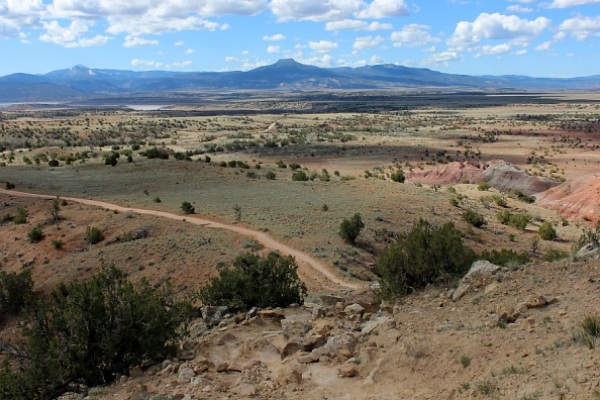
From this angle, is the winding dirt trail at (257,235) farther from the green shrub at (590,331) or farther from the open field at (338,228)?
the green shrub at (590,331)

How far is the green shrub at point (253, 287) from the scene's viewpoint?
566 inches

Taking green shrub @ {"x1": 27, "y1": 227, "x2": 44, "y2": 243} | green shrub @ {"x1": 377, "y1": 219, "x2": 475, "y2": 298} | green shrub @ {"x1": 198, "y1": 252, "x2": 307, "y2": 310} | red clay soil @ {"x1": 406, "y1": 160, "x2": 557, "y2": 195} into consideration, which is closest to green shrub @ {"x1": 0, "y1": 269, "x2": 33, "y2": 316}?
green shrub @ {"x1": 27, "y1": 227, "x2": 44, "y2": 243}

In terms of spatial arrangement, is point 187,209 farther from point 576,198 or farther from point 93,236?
point 576,198

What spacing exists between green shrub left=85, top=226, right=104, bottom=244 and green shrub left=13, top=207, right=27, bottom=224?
6.50 m

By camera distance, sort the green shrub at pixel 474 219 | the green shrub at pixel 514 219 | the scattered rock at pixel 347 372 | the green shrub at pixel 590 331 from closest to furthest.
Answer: the green shrub at pixel 590 331, the scattered rock at pixel 347 372, the green shrub at pixel 474 219, the green shrub at pixel 514 219

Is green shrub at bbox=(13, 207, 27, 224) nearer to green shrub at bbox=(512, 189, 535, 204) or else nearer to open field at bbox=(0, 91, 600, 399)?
open field at bbox=(0, 91, 600, 399)

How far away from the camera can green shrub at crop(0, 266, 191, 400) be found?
9.98 meters

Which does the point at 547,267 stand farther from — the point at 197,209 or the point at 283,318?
the point at 197,209

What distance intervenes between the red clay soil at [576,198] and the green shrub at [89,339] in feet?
107

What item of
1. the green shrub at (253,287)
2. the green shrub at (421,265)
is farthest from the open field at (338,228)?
the green shrub at (253,287)

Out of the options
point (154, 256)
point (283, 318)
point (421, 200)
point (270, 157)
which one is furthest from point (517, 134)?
point (283, 318)

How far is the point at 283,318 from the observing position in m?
12.9

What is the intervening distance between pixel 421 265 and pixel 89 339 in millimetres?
8146

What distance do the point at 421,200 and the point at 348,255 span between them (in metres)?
14.4
